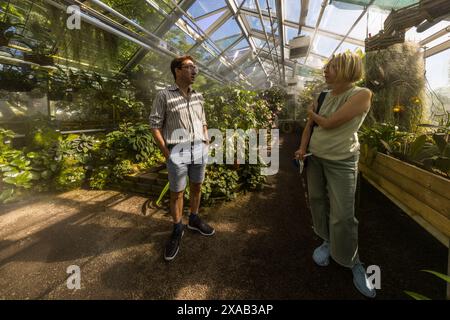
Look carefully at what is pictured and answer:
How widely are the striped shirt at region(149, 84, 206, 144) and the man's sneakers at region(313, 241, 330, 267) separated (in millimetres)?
1384

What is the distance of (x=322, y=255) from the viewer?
1543mm

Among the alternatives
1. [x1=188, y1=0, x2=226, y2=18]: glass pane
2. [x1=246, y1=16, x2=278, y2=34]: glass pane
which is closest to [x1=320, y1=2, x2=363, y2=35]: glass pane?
[x1=246, y1=16, x2=278, y2=34]: glass pane

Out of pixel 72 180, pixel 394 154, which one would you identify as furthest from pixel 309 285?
pixel 72 180

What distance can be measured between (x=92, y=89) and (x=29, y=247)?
393 cm

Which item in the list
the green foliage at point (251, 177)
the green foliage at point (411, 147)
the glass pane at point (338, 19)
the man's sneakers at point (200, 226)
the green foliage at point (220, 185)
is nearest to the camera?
the green foliage at point (411, 147)

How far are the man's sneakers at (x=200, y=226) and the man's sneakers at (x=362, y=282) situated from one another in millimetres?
1214

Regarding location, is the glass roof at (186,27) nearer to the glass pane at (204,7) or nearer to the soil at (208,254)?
the glass pane at (204,7)

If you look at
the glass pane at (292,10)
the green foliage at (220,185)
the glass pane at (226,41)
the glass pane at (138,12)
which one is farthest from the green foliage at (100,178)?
the glass pane at (292,10)

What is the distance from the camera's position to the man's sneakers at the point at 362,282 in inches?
49.4

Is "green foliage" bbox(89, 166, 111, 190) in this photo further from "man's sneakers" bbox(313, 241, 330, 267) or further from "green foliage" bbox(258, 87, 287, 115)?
"green foliage" bbox(258, 87, 287, 115)

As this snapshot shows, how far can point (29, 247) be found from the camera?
6.07 ft

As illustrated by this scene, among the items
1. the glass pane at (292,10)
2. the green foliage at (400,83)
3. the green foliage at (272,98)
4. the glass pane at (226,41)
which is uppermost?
the glass pane at (292,10)

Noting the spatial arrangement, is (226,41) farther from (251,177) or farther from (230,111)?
(251,177)
